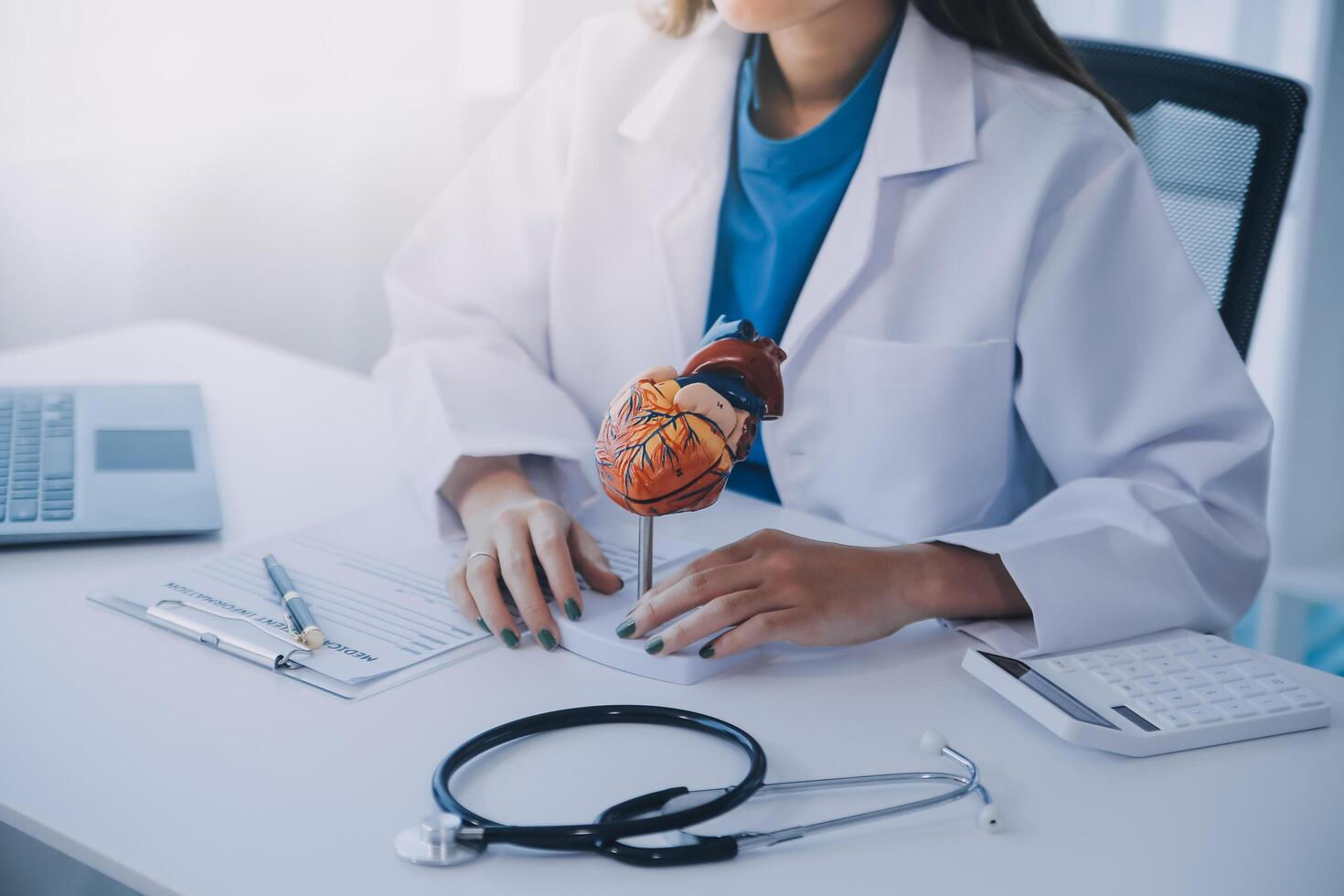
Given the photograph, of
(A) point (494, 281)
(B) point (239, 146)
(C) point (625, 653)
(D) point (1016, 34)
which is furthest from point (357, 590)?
(B) point (239, 146)

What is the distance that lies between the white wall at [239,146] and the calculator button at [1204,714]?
163 centimetres

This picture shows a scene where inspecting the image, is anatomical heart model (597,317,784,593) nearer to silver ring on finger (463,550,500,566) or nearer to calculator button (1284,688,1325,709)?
silver ring on finger (463,550,500,566)

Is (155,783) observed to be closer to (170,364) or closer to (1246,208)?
(170,364)

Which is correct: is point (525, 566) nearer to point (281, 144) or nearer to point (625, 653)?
point (625, 653)

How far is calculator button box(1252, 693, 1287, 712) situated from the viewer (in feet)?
2.42

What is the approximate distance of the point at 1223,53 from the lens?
1900 mm

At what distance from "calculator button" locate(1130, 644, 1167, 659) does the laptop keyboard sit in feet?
2.56

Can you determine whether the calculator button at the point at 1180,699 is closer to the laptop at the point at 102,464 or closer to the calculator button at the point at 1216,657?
the calculator button at the point at 1216,657

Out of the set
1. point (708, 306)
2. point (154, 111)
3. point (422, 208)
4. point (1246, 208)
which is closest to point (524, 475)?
point (708, 306)

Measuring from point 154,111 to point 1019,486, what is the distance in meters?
1.38

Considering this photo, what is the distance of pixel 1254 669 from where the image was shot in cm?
78

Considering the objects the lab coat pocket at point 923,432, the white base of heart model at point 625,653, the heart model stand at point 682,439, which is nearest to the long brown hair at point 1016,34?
the lab coat pocket at point 923,432

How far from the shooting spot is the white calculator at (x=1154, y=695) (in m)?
0.71

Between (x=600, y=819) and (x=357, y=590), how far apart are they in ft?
1.10
